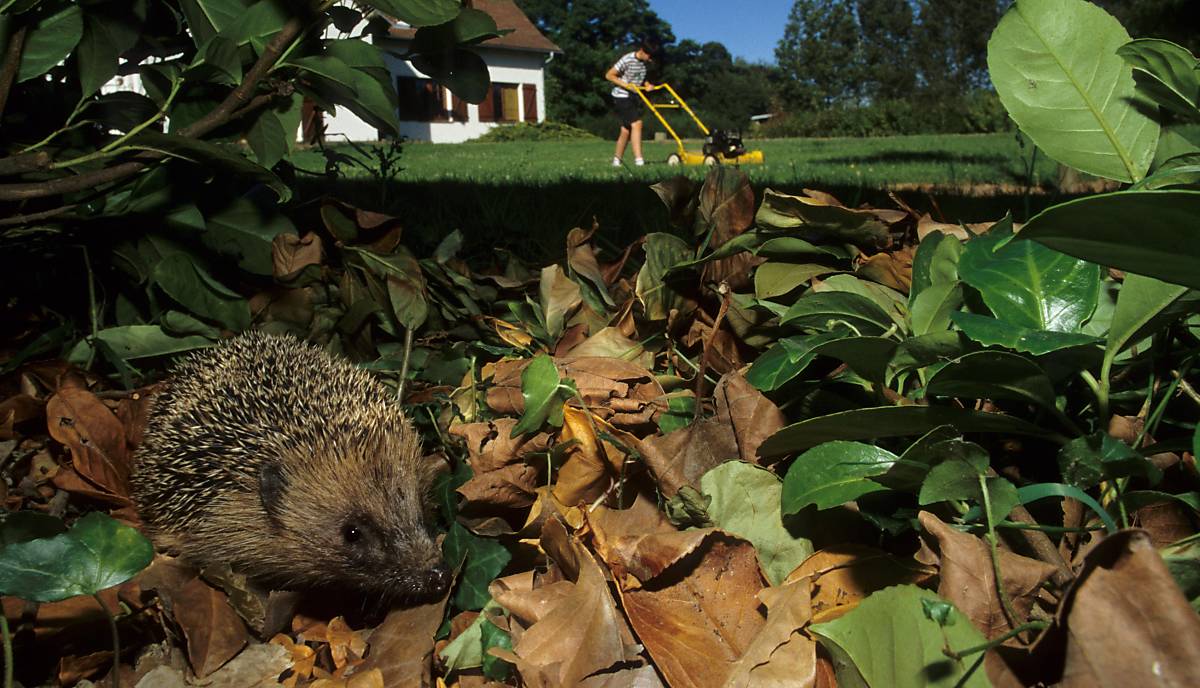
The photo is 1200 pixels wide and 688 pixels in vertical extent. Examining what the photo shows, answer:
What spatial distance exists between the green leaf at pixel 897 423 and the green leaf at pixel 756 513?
0.58 feet

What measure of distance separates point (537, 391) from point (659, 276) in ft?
2.49

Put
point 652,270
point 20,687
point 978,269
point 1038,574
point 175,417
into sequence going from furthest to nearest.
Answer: point 175,417
point 652,270
point 20,687
point 978,269
point 1038,574

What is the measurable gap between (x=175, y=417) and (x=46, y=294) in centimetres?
96

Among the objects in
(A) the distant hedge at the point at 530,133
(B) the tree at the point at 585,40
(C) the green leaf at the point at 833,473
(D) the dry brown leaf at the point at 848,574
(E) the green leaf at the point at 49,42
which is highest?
(B) the tree at the point at 585,40

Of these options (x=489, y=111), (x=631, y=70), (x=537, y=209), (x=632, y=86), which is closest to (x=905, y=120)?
(x=489, y=111)

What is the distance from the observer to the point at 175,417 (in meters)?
3.04

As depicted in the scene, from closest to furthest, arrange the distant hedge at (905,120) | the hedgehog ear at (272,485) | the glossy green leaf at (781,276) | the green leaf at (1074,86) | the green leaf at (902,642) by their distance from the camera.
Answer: the green leaf at (902,642) → the green leaf at (1074,86) → the glossy green leaf at (781,276) → the hedgehog ear at (272,485) → the distant hedge at (905,120)

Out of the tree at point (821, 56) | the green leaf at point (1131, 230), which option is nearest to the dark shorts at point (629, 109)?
the green leaf at point (1131, 230)

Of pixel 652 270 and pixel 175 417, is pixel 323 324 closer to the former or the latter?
pixel 175 417

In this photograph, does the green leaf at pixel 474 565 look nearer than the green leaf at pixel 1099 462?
No

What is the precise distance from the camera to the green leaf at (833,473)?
162 cm

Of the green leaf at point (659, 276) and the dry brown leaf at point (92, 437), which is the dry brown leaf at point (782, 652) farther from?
the dry brown leaf at point (92, 437)

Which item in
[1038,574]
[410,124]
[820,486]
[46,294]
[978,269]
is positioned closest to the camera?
[1038,574]

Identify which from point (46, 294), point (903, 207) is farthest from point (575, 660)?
point (46, 294)
